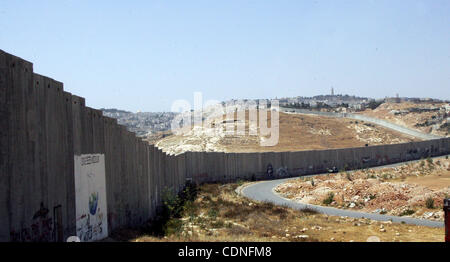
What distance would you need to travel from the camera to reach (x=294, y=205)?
28062 millimetres

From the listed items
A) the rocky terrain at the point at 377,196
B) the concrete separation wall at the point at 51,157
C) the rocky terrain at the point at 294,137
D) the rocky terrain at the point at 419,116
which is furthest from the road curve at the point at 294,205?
the rocky terrain at the point at 419,116

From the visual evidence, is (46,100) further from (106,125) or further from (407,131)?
(407,131)

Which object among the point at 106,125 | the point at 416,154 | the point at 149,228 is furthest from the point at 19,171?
the point at 416,154

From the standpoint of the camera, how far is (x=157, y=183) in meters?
21.9

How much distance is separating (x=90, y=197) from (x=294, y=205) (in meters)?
17.2

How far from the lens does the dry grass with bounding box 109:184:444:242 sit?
49.3 feet

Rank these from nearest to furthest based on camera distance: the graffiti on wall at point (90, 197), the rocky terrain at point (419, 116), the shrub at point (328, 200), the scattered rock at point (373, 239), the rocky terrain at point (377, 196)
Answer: the graffiti on wall at point (90, 197)
the scattered rock at point (373, 239)
the rocky terrain at point (377, 196)
the shrub at point (328, 200)
the rocky terrain at point (419, 116)

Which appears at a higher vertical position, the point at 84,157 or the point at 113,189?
the point at 84,157

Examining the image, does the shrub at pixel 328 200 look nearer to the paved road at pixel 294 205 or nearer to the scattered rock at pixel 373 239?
the paved road at pixel 294 205

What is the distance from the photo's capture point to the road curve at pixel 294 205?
69.3ft

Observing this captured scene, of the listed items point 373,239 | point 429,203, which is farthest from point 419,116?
point 373,239

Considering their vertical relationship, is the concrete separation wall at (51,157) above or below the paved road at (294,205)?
above

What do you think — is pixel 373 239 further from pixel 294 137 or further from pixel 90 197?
pixel 294 137
